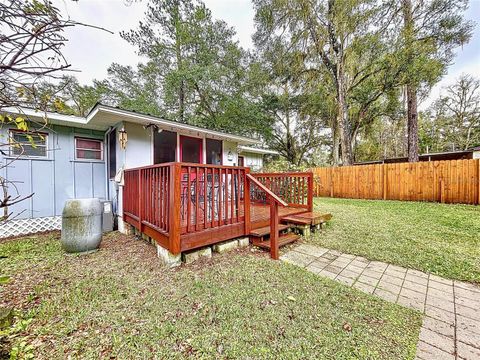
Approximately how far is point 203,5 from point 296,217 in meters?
12.4

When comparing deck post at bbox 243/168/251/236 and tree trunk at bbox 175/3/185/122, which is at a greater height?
tree trunk at bbox 175/3/185/122

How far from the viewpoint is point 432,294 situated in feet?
7.27

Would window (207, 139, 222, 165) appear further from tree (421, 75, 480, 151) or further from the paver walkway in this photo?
tree (421, 75, 480, 151)

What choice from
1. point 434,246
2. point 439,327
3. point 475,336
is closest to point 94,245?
point 439,327

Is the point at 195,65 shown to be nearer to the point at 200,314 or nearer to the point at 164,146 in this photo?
the point at 164,146

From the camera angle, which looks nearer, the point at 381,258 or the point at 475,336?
the point at 475,336

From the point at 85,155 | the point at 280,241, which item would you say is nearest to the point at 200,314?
the point at 280,241

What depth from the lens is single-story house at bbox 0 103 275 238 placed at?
4.71 metres

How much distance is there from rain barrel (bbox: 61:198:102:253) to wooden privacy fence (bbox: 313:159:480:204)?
7.40 meters

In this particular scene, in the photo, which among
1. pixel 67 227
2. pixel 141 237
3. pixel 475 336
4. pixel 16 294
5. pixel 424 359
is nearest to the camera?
pixel 424 359

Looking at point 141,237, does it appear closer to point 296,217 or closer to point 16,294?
point 16,294

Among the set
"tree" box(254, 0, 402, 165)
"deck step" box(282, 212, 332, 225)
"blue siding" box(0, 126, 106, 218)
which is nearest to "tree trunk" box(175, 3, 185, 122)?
"tree" box(254, 0, 402, 165)

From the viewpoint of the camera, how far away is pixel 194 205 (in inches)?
116

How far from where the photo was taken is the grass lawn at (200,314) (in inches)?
60.3
